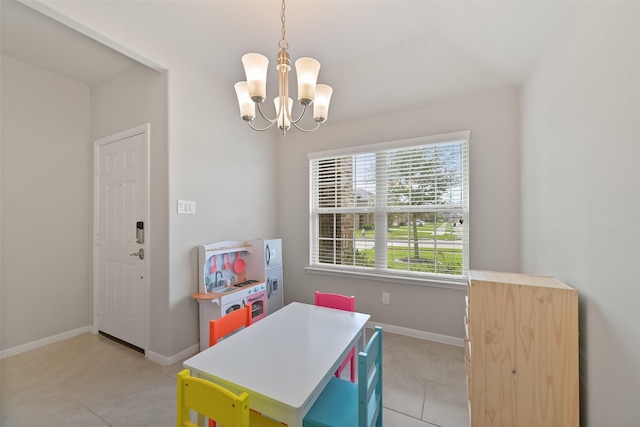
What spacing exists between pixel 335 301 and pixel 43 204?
10.5 feet

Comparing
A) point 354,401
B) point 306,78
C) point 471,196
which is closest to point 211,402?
point 354,401

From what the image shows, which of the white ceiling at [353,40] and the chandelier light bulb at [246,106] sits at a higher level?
the white ceiling at [353,40]

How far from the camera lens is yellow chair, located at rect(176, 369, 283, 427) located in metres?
0.84

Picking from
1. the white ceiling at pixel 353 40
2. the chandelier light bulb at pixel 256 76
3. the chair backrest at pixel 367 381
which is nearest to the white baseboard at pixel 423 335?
the chair backrest at pixel 367 381

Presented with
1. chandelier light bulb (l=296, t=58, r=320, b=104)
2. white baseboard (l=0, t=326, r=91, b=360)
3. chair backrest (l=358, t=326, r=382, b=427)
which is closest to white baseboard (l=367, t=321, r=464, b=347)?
chair backrest (l=358, t=326, r=382, b=427)

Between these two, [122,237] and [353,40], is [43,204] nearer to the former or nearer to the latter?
[122,237]

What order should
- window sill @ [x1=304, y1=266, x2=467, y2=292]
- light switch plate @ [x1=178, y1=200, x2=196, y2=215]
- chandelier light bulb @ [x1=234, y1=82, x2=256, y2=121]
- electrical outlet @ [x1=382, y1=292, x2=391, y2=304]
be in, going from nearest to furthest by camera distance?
chandelier light bulb @ [x1=234, y1=82, x2=256, y2=121] → light switch plate @ [x1=178, y1=200, x2=196, y2=215] → window sill @ [x1=304, y1=266, x2=467, y2=292] → electrical outlet @ [x1=382, y1=292, x2=391, y2=304]

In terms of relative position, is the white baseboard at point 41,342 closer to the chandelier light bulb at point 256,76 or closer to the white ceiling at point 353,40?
the white ceiling at point 353,40

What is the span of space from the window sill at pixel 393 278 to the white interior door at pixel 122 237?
6.21 feet

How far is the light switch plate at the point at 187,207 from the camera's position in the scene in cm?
242

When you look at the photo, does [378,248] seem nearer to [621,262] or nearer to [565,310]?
[565,310]

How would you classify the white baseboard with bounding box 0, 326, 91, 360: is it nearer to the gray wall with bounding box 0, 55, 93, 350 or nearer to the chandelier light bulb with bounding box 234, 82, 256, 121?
the gray wall with bounding box 0, 55, 93, 350

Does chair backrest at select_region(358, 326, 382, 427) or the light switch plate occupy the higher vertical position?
the light switch plate

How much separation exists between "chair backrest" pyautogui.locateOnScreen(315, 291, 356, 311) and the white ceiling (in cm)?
215
